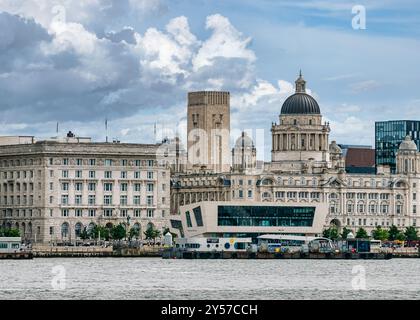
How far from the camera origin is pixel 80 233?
179125 mm

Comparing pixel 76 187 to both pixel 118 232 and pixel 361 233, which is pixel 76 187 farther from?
pixel 361 233

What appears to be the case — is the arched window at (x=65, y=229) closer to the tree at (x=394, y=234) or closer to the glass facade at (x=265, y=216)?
the glass facade at (x=265, y=216)

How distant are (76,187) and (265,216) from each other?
2490 centimetres

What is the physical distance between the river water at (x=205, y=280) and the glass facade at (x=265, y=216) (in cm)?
2137

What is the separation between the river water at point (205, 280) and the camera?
84.7 m

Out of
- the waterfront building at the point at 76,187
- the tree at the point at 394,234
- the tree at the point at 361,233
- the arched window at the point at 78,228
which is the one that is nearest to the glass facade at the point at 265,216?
the waterfront building at the point at 76,187

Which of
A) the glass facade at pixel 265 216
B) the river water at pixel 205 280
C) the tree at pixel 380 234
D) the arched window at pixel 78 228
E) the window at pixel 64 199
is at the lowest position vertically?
the river water at pixel 205 280

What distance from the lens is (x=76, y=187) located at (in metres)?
180

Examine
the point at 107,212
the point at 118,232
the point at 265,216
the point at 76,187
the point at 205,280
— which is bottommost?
the point at 205,280

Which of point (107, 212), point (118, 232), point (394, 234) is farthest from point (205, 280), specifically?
point (394, 234)

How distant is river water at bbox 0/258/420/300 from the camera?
278 feet

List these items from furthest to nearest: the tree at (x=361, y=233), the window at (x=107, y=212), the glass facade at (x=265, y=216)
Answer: the tree at (x=361, y=233) → the window at (x=107, y=212) → the glass facade at (x=265, y=216)
